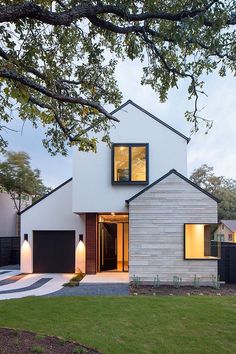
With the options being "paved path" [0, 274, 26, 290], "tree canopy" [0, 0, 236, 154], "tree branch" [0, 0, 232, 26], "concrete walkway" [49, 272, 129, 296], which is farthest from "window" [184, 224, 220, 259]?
"tree branch" [0, 0, 232, 26]

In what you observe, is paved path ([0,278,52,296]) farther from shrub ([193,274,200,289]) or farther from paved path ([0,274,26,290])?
shrub ([193,274,200,289])

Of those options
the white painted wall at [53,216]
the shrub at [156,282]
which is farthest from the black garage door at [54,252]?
the shrub at [156,282]

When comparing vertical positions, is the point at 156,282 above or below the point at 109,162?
below

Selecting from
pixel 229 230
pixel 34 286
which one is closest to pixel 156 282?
pixel 34 286

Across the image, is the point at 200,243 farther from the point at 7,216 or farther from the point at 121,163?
the point at 7,216

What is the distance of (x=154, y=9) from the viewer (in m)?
6.36

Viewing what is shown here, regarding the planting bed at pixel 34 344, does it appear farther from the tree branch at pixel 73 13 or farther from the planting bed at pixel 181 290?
the planting bed at pixel 181 290

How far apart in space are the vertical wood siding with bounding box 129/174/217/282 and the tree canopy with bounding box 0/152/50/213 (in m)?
12.4

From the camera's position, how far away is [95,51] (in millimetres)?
7836

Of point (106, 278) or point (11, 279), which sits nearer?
point (106, 278)

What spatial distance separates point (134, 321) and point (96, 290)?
425cm

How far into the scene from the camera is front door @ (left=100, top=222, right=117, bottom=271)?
16.6 m

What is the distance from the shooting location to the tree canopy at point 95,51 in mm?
5469

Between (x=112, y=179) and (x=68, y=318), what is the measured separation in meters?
7.92
